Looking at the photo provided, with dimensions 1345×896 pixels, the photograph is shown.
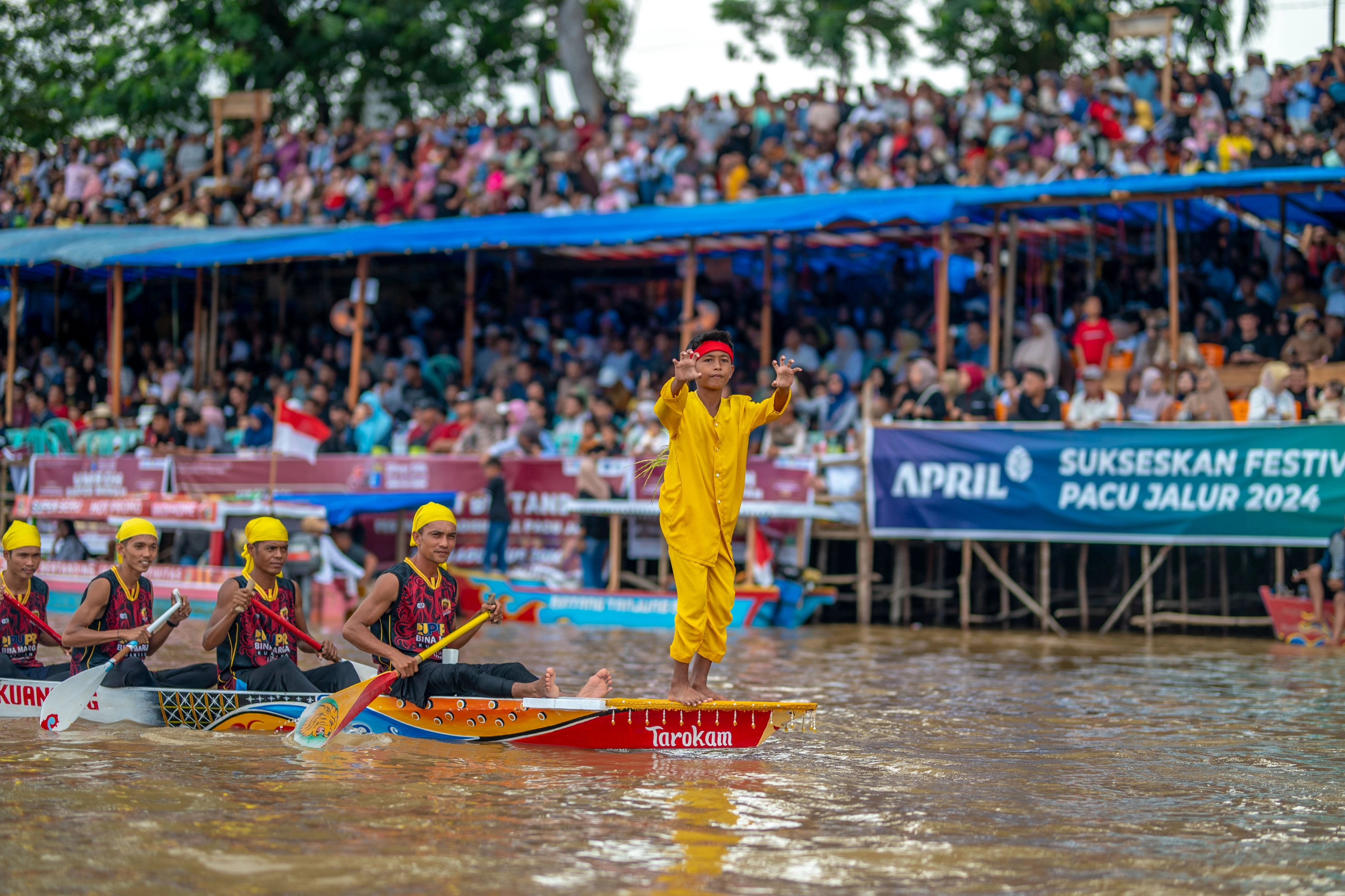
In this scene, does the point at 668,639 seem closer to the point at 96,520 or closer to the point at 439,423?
the point at 439,423

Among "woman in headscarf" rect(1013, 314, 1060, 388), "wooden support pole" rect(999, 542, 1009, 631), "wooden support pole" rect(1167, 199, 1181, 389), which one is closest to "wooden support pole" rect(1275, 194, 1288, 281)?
"wooden support pole" rect(1167, 199, 1181, 389)

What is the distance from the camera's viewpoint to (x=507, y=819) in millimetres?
5926

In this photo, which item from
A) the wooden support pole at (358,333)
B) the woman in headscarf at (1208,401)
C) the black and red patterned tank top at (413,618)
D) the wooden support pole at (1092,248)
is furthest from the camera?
the wooden support pole at (358,333)

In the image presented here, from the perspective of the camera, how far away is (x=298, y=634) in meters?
8.46

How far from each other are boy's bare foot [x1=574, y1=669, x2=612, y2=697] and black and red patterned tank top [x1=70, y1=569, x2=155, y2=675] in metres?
2.94

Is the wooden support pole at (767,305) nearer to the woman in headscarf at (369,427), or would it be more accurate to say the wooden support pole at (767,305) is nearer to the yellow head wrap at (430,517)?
the woman in headscarf at (369,427)

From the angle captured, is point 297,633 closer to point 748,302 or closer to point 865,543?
point 865,543

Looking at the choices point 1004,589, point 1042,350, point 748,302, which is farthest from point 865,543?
point 748,302

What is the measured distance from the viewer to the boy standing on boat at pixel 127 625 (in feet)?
28.0

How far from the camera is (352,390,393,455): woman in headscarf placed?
63.7 ft

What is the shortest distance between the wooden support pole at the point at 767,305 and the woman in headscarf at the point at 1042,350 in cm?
341

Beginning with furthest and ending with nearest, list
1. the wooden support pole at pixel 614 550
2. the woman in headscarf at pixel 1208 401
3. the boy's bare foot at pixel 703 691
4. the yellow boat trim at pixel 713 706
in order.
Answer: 1. the wooden support pole at pixel 614 550
2. the woman in headscarf at pixel 1208 401
3. the boy's bare foot at pixel 703 691
4. the yellow boat trim at pixel 713 706

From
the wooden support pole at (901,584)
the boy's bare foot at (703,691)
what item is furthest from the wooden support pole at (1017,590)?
the boy's bare foot at (703,691)

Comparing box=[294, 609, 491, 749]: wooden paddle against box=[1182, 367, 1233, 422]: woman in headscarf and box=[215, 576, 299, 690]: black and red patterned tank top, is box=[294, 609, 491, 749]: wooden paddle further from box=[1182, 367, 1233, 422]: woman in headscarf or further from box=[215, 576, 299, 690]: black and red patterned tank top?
box=[1182, 367, 1233, 422]: woman in headscarf
